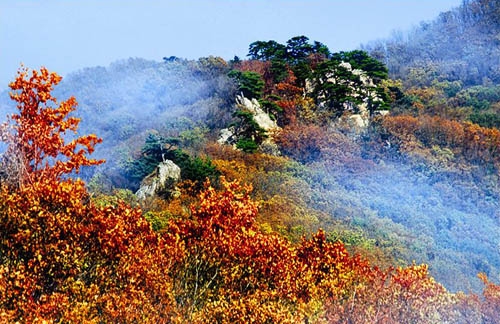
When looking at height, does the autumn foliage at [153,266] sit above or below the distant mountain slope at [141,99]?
below

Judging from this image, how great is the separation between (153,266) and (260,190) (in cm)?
1762

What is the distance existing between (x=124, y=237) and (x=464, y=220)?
23.2 metres

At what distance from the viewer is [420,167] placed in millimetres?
32156

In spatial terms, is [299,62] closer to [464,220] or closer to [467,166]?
[467,166]

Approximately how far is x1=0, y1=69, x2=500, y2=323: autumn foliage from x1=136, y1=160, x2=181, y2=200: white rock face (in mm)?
12429

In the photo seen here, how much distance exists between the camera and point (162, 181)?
2488 cm

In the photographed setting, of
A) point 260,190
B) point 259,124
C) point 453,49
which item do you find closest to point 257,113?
point 259,124

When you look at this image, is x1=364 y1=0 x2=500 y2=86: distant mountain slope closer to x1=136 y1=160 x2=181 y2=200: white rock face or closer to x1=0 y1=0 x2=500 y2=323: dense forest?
x1=0 y1=0 x2=500 y2=323: dense forest

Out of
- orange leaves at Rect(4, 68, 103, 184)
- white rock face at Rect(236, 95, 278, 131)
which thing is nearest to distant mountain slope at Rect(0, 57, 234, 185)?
white rock face at Rect(236, 95, 278, 131)

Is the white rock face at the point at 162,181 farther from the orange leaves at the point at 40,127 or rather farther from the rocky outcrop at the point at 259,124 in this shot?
the orange leaves at the point at 40,127

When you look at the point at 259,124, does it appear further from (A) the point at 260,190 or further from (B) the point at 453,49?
(B) the point at 453,49

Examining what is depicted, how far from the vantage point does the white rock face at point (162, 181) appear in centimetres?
2461

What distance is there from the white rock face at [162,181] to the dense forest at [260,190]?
100 millimetres

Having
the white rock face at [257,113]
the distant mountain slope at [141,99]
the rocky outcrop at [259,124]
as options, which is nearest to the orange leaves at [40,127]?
the distant mountain slope at [141,99]
